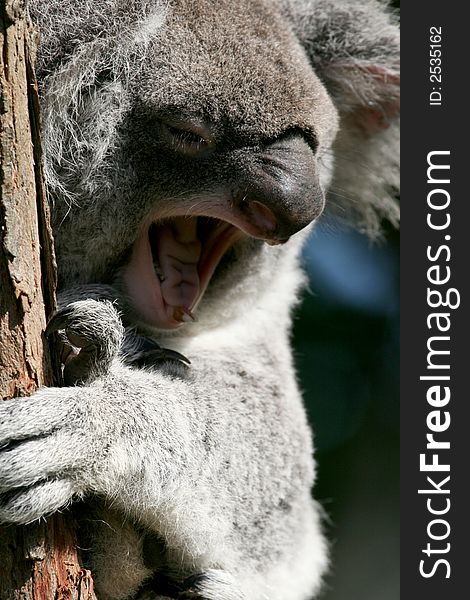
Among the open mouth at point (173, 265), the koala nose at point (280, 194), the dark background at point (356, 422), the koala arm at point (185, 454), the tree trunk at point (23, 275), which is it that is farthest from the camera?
the dark background at point (356, 422)

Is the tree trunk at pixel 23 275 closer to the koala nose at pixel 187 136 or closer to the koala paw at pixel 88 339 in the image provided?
the koala paw at pixel 88 339

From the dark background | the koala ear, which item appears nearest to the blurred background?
the dark background

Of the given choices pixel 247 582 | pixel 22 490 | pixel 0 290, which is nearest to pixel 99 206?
pixel 0 290

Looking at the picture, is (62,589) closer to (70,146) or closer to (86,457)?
(86,457)

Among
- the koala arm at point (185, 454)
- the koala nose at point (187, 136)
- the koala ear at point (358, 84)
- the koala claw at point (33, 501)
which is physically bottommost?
the koala claw at point (33, 501)

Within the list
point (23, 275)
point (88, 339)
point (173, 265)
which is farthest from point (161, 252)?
point (23, 275)

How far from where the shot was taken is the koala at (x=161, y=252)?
91.0 inches

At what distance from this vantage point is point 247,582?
115 inches

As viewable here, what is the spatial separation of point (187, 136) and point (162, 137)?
2.8 inches

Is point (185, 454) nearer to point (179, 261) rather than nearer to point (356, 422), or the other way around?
point (179, 261)

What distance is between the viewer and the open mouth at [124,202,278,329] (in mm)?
2705

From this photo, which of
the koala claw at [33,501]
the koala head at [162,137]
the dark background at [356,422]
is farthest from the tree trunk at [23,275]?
the dark background at [356,422]

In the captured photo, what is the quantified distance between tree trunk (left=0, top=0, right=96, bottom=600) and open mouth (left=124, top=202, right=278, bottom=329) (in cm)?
64

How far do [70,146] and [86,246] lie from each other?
0.95 feet
